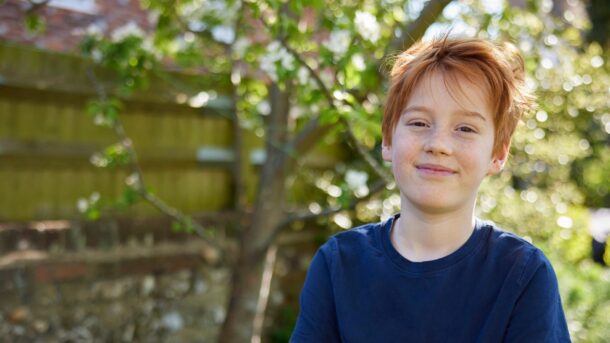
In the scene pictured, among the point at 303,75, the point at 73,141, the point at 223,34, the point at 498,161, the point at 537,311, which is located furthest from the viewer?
the point at 223,34

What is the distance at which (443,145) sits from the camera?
1.55 metres

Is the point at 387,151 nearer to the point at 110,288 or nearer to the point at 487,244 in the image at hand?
the point at 487,244

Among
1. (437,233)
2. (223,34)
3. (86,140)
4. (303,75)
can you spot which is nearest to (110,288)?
(86,140)

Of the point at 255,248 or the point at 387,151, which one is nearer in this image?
the point at 387,151

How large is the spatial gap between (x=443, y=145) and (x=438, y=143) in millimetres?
11

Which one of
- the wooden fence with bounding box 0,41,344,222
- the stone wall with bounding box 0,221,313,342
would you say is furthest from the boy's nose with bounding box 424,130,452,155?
the stone wall with bounding box 0,221,313,342

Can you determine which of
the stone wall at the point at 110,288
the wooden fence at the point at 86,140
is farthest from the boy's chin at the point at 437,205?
the stone wall at the point at 110,288

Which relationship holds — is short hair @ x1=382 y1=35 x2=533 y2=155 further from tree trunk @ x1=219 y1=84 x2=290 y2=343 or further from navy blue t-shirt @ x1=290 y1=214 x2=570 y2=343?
tree trunk @ x1=219 y1=84 x2=290 y2=343

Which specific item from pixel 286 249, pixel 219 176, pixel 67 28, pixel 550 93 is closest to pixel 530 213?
pixel 550 93

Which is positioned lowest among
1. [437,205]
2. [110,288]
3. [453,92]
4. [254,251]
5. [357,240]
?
[110,288]

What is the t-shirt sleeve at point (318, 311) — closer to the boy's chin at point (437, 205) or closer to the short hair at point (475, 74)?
the boy's chin at point (437, 205)

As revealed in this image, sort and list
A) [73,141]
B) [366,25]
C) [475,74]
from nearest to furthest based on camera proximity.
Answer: [475,74] → [366,25] → [73,141]

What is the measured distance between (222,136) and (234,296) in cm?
137

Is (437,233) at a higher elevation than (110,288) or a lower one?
higher
